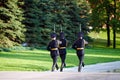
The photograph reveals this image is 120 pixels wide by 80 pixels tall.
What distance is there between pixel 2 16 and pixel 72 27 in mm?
19102

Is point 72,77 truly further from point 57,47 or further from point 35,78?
point 57,47

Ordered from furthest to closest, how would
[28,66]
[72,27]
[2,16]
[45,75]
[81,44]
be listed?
[72,27]
[2,16]
[28,66]
[81,44]
[45,75]

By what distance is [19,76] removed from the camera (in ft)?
51.0

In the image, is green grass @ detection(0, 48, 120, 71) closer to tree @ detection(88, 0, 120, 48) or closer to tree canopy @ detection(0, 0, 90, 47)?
tree canopy @ detection(0, 0, 90, 47)

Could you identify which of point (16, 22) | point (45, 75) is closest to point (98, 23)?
point (16, 22)

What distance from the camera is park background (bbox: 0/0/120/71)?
4400cm

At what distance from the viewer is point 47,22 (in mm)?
55281

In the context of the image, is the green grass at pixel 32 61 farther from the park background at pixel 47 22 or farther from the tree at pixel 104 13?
the tree at pixel 104 13

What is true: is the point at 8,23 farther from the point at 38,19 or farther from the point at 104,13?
the point at 104,13

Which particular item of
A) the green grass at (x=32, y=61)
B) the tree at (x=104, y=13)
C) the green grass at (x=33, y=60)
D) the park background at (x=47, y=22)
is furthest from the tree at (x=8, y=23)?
the tree at (x=104, y=13)

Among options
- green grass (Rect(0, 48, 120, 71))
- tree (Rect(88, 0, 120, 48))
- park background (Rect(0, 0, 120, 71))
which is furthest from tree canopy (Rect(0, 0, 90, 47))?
green grass (Rect(0, 48, 120, 71))

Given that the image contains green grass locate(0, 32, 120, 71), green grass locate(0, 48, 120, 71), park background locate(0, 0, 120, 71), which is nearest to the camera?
green grass locate(0, 48, 120, 71)

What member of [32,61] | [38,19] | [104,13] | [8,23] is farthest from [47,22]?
[32,61]

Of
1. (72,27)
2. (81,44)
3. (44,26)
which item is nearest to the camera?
(81,44)
